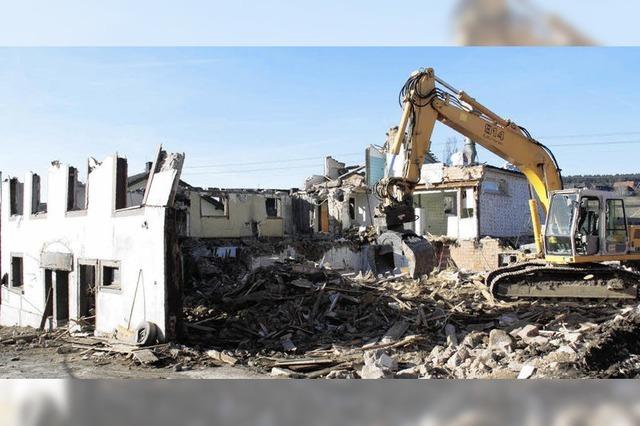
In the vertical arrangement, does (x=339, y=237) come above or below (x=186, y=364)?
above

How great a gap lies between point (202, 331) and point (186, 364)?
72.3 inches

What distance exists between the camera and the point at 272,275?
12.7 meters

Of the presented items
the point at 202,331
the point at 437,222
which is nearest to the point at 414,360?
the point at 202,331

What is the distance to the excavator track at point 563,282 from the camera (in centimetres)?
1148

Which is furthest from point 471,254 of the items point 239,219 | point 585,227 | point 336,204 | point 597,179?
point 585,227

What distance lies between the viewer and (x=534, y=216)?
12.7 metres

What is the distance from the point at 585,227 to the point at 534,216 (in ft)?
4.10

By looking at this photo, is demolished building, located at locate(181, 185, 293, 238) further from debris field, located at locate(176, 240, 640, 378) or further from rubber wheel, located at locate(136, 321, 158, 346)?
rubber wheel, located at locate(136, 321, 158, 346)

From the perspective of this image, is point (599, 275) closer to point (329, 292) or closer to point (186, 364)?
point (329, 292)

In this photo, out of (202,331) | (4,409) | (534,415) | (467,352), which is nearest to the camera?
(534,415)

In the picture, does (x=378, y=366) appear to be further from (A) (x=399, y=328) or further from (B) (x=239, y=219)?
(B) (x=239, y=219)

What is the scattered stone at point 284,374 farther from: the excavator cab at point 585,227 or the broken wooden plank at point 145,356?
the excavator cab at point 585,227

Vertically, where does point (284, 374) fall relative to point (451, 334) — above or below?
below

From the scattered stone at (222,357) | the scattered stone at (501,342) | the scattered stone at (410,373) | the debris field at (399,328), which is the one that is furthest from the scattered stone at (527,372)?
the scattered stone at (222,357)
